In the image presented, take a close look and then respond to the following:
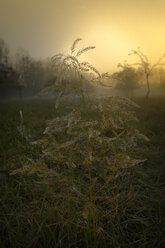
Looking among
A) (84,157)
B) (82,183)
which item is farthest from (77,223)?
(84,157)

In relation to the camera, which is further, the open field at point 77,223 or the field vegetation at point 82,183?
the open field at point 77,223

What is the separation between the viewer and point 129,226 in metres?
2.12

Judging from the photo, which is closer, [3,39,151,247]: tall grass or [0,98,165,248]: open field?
[3,39,151,247]: tall grass

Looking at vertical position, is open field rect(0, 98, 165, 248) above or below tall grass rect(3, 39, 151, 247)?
below

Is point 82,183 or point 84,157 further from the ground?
point 84,157

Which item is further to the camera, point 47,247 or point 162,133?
point 162,133

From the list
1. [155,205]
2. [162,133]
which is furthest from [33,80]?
[155,205]

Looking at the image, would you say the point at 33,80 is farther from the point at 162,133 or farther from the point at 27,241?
the point at 27,241

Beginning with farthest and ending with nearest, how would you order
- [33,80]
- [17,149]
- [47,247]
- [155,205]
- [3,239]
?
[33,80] → [17,149] → [155,205] → [3,239] → [47,247]

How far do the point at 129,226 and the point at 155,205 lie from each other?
1.88 ft

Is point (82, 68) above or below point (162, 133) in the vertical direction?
above

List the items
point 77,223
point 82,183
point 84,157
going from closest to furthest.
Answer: point 77,223 < point 84,157 < point 82,183

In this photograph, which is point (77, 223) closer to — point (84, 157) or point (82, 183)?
point (82, 183)

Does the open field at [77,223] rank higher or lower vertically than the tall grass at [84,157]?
lower
